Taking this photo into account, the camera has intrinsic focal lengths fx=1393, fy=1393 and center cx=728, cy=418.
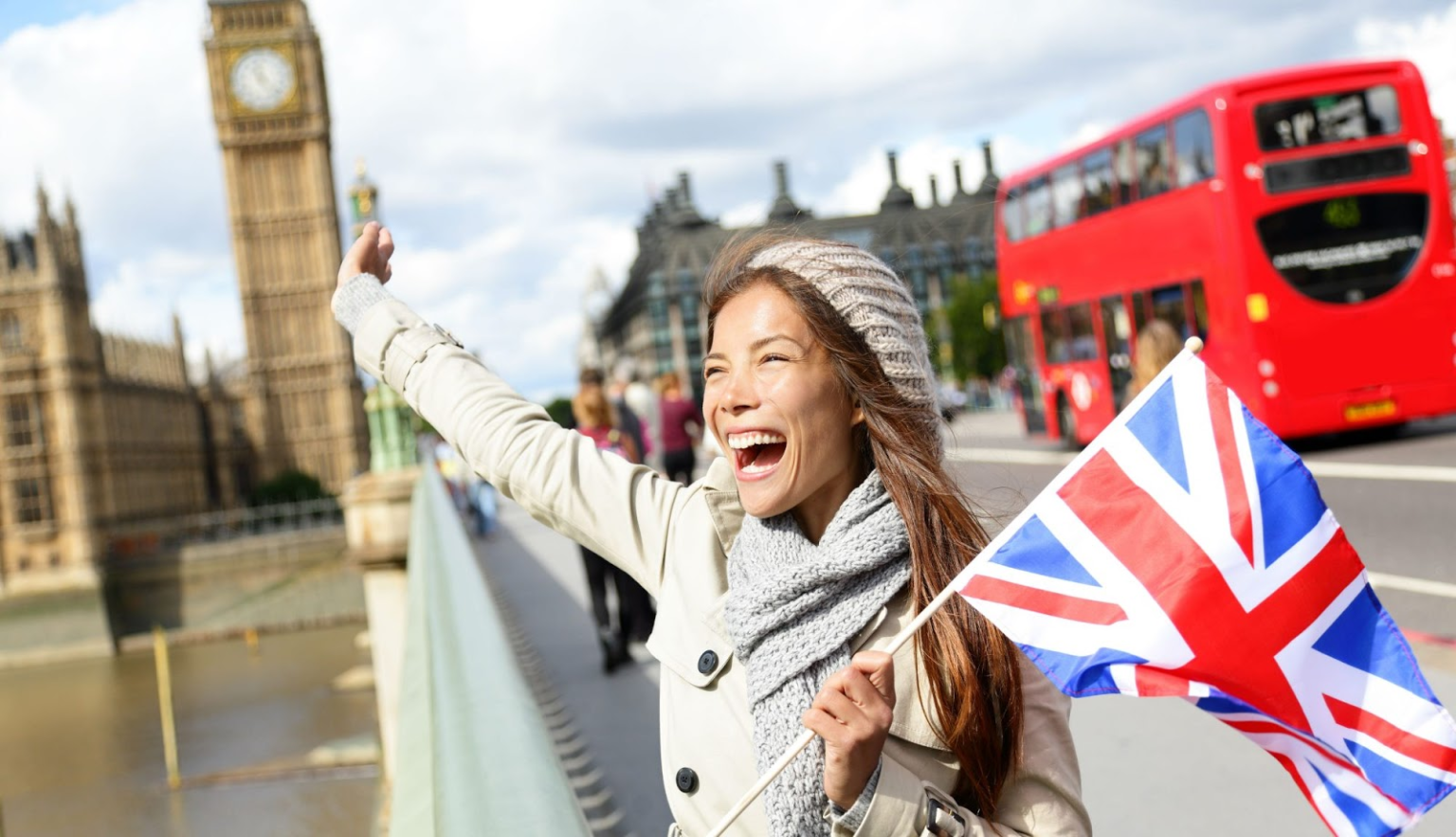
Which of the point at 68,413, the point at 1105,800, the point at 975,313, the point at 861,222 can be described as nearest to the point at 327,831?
the point at 1105,800

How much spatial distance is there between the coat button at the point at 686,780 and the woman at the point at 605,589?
16.6 feet

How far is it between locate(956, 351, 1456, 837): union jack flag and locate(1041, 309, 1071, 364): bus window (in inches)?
555

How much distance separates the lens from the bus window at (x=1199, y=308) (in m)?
12.7

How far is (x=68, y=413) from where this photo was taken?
59812mm

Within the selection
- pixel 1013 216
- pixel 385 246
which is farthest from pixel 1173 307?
pixel 385 246

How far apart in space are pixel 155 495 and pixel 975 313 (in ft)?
134

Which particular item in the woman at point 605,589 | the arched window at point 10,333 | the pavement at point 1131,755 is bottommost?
the pavement at point 1131,755

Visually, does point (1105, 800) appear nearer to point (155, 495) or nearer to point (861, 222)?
point (155, 495)

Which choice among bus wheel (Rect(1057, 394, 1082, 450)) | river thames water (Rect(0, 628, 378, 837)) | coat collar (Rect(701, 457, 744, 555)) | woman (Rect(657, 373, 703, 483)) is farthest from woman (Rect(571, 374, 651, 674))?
river thames water (Rect(0, 628, 378, 837))

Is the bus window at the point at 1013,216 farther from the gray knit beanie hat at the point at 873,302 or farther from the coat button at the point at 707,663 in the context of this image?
the coat button at the point at 707,663

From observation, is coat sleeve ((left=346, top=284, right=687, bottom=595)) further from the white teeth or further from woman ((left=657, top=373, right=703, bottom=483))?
woman ((left=657, top=373, right=703, bottom=483))

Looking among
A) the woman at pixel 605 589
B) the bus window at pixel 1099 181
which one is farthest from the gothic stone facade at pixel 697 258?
the woman at pixel 605 589

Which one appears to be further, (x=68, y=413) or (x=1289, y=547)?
(x=68, y=413)

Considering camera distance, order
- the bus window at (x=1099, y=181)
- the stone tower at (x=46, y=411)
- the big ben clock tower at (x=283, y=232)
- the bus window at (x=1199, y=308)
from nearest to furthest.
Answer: the bus window at (x=1199, y=308) < the bus window at (x=1099, y=181) < the stone tower at (x=46, y=411) < the big ben clock tower at (x=283, y=232)
